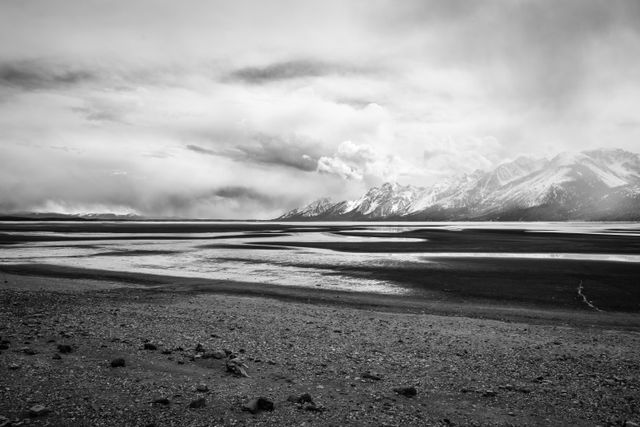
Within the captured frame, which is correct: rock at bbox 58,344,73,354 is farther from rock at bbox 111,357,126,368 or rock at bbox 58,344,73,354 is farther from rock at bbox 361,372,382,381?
rock at bbox 361,372,382,381

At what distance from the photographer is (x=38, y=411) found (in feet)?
29.5

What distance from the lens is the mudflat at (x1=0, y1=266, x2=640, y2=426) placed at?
32.2 feet

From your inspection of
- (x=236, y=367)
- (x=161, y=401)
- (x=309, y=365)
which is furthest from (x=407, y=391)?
(x=161, y=401)

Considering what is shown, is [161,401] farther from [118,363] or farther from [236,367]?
[118,363]

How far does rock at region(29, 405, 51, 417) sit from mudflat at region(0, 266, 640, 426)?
0.04m

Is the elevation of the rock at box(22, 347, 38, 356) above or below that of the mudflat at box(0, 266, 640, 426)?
above

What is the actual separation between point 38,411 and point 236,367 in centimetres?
495

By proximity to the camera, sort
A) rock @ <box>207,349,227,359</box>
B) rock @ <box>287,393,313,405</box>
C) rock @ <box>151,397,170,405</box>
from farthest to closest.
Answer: rock @ <box>207,349,227,359</box>
rock @ <box>287,393,313,405</box>
rock @ <box>151,397,170,405</box>

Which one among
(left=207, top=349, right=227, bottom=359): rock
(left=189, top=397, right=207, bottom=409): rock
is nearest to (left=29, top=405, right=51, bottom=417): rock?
(left=189, top=397, right=207, bottom=409): rock

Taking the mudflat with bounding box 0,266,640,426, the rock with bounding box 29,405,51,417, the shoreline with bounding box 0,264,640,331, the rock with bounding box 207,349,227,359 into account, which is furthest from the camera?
the shoreline with bounding box 0,264,640,331

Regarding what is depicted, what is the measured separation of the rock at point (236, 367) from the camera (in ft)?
39.9

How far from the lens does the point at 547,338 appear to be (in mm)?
17562

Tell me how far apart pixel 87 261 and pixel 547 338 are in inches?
2013

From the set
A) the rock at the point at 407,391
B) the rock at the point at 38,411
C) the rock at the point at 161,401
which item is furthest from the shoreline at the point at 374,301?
the rock at the point at 38,411
